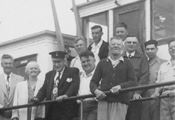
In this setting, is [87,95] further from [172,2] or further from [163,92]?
[172,2]

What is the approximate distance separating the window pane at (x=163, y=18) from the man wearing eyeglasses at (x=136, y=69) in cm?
167

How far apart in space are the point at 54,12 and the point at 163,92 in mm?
4667

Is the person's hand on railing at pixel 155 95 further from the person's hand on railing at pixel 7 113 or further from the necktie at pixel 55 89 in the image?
the person's hand on railing at pixel 7 113

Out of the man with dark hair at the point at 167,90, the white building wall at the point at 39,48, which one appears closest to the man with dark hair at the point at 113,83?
the man with dark hair at the point at 167,90

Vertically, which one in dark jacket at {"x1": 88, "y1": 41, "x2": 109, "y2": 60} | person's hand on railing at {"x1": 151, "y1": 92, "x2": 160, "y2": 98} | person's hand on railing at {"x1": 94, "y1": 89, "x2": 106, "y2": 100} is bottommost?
person's hand on railing at {"x1": 151, "y1": 92, "x2": 160, "y2": 98}

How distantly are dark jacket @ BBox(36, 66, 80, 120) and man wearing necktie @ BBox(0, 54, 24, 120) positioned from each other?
2.55 ft

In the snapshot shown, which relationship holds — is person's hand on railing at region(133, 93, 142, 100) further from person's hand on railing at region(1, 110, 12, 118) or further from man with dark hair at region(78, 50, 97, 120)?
person's hand on railing at region(1, 110, 12, 118)

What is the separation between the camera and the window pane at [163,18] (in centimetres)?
768

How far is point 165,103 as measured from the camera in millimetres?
5480

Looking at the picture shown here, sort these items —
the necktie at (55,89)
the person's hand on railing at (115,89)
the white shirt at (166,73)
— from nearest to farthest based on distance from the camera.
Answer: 1. the person's hand on railing at (115,89)
2. the white shirt at (166,73)
3. the necktie at (55,89)

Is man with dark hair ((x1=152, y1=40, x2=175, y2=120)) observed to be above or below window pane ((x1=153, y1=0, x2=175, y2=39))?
below

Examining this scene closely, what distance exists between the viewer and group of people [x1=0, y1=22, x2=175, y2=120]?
517 cm

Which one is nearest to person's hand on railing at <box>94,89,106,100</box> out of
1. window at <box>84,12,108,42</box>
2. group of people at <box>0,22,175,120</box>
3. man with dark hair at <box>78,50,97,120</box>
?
group of people at <box>0,22,175,120</box>

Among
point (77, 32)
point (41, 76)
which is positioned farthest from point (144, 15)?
point (41, 76)
